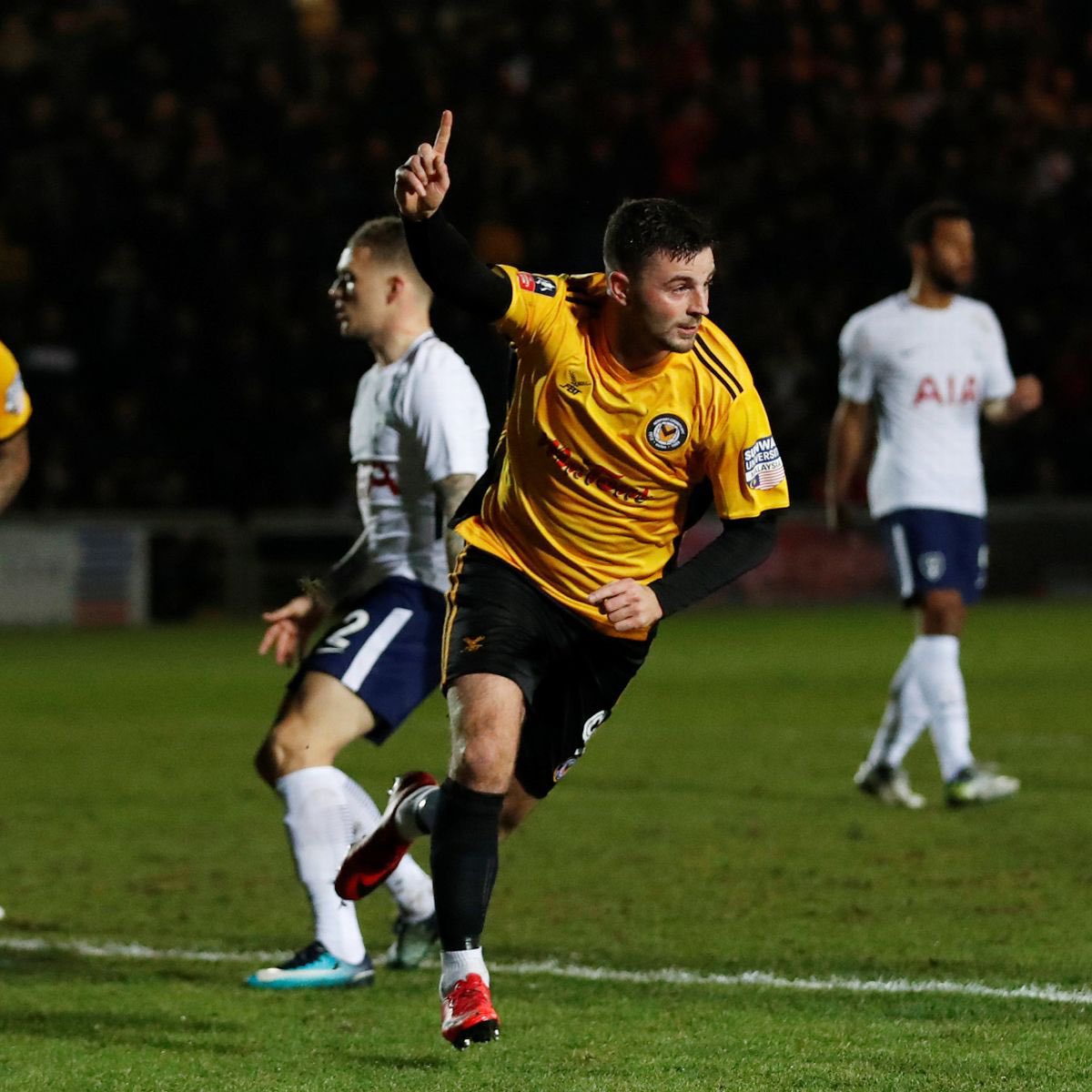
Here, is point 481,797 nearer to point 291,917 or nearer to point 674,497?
point 674,497

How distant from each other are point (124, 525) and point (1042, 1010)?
14.9 m

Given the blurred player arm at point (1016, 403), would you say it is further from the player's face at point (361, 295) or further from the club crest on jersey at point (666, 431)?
the club crest on jersey at point (666, 431)

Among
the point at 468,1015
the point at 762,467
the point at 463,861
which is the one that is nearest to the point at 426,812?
the point at 463,861

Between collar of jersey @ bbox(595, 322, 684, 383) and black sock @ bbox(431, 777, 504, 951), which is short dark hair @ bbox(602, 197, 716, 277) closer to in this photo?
collar of jersey @ bbox(595, 322, 684, 383)

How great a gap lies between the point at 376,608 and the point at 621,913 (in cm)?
138

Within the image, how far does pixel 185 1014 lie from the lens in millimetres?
5129

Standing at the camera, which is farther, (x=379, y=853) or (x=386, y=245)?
(x=386, y=245)

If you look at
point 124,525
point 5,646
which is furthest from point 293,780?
point 124,525

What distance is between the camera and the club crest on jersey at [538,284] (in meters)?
4.81

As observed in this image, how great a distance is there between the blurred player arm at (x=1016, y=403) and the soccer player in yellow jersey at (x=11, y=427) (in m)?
4.00

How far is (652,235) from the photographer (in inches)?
187

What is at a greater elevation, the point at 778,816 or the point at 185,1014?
the point at 185,1014

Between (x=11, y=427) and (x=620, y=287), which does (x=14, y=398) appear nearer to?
(x=11, y=427)

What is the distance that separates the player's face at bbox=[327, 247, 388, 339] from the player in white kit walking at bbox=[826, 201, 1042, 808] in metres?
3.49
